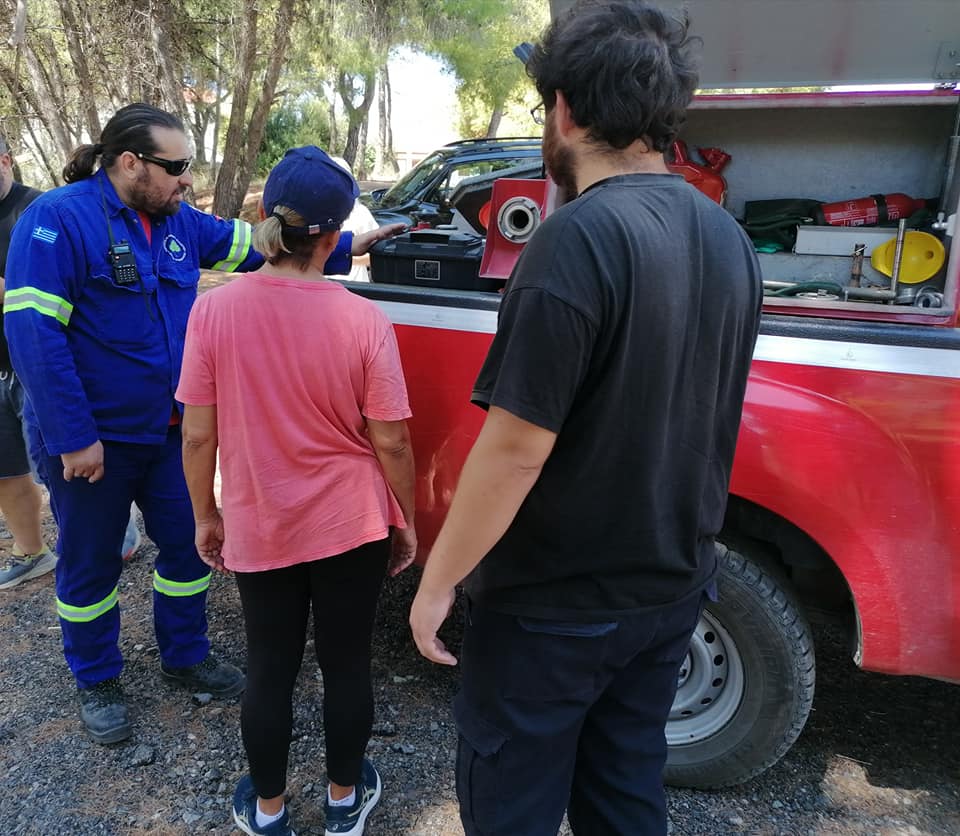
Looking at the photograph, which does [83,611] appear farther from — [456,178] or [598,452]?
[456,178]

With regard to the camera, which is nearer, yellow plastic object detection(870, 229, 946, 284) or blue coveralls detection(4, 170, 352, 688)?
blue coveralls detection(4, 170, 352, 688)

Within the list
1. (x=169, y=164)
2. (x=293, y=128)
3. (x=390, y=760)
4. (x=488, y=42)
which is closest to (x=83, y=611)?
(x=390, y=760)

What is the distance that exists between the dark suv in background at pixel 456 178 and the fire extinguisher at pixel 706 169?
5.25m

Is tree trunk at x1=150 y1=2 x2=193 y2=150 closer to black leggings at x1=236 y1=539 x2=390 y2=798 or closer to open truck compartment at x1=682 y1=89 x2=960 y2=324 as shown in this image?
open truck compartment at x1=682 y1=89 x2=960 y2=324

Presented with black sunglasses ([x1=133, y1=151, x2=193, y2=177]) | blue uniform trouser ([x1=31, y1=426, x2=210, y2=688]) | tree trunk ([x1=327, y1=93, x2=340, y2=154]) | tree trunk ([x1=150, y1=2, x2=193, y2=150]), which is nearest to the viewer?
black sunglasses ([x1=133, y1=151, x2=193, y2=177])

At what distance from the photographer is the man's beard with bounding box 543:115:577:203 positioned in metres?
1.36

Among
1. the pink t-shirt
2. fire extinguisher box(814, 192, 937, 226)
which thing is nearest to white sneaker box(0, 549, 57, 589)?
the pink t-shirt

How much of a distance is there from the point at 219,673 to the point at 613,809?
1.82 metres

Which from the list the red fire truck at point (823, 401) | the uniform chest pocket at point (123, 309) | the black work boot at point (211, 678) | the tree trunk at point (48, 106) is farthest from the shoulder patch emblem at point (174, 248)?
the tree trunk at point (48, 106)

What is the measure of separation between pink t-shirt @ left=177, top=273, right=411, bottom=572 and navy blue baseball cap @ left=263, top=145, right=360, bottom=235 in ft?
0.47

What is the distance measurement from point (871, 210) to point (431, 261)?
171 cm

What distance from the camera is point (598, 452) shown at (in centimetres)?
131

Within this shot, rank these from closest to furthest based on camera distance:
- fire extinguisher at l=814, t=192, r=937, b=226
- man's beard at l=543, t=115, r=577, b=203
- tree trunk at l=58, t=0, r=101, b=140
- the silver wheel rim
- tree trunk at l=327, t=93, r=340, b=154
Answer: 1. man's beard at l=543, t=115, r=577, b=203
2. the silver wheel rim
3. fire extinguisher at l=814, t=192, r=937, b=226
4. tree trunk at l=58, t=0, r=101, b=140
5. tree trunk at l=327, t=93, r=340, b=154

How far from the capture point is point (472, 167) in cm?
933
